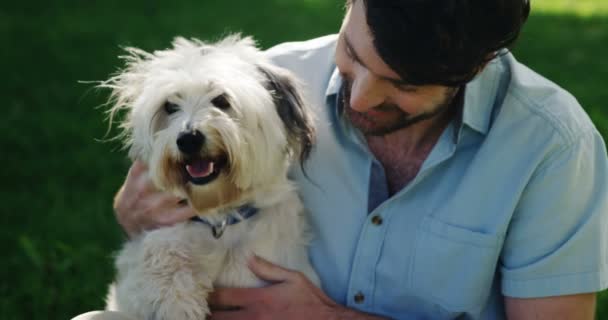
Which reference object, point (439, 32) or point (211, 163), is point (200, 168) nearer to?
point (211, 163)

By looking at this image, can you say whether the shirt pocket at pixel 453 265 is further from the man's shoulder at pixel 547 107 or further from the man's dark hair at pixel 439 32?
the man's dark hair at pixel 439 32

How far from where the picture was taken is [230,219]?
107 inches

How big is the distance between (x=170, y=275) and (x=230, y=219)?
30 cm

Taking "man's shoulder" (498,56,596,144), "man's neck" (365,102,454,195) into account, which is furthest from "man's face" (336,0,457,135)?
"man's shoulder" (498,56,596,144)

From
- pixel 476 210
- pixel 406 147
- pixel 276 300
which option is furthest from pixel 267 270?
pixel 476 210

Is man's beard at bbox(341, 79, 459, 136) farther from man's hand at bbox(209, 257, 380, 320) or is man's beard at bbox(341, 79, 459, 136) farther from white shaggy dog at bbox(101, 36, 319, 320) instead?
man's hand at bbox(209, 257, 380, 320)

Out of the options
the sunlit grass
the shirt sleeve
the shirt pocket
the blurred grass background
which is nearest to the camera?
the shirt sleeve

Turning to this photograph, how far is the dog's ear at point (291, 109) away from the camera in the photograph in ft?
8.70

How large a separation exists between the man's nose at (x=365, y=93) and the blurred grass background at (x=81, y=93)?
1.77 meters

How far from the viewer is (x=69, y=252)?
12.6 ft

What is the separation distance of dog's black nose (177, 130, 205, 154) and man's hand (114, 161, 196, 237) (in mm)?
283

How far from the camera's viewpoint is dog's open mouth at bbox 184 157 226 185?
8.35 ft

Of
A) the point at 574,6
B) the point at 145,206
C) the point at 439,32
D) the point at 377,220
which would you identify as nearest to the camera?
the point at 439,32

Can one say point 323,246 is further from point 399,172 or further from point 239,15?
point 239,15
